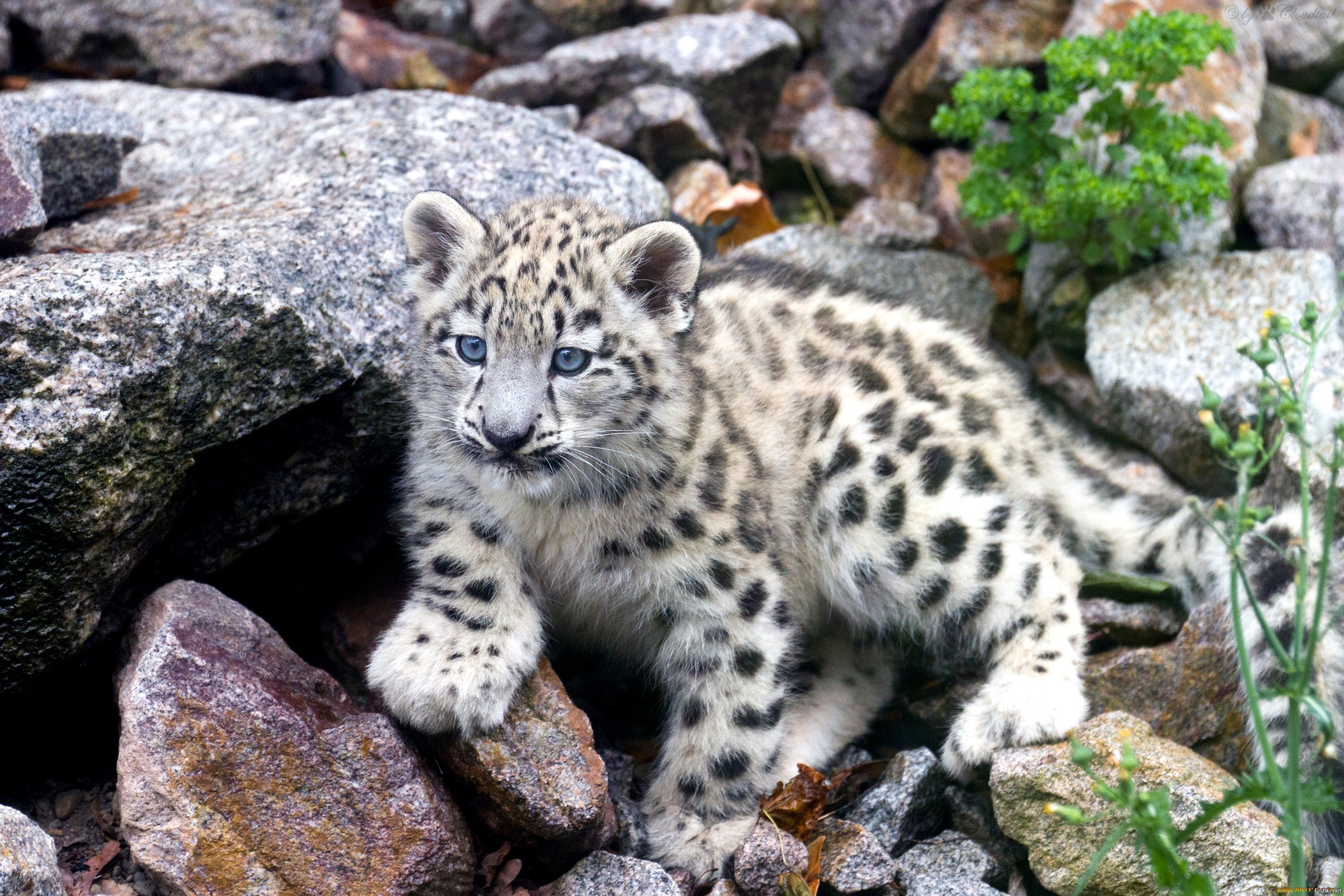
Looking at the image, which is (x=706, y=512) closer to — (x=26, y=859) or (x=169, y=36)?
(x=26, y=859)

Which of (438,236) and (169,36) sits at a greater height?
(438,236)

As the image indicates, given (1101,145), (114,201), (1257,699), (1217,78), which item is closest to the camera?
(1257,699)

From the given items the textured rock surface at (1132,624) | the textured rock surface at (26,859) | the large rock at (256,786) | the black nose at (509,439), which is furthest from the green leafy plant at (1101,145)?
the textured rock surface at (26,859)

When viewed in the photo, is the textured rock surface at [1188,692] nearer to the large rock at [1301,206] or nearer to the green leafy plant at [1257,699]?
the green leafy plant at [1257,699]

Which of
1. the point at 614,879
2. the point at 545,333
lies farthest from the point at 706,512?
the point at 614,879

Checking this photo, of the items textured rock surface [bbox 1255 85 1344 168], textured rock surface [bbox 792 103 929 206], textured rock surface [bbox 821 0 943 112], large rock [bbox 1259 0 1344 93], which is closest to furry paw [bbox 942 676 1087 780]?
textured rock surface [bbox 792 103 929 206]

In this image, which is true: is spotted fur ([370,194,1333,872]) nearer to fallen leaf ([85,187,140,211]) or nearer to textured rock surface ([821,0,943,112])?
fallen leaf ([85,187,140,211])

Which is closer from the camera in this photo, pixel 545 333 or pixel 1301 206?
pixel 545 333
